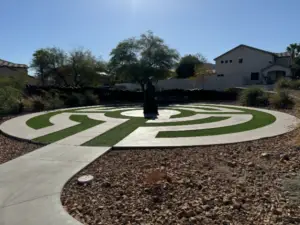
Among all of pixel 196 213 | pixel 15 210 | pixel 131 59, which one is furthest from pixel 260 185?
pixel 131 59

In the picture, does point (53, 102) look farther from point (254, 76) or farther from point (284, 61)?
point (284, 61)

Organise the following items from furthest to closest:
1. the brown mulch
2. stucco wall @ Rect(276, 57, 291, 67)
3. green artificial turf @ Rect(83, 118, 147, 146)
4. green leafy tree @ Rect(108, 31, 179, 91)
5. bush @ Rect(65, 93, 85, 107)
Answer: stucco wall @ Rect(276, 57, 291, 67)
green leafy tree @ Rect(108, 31, 179, 91)
bush @ Rect(65, 93, 85, 107)
green artificial turf @ Rect(83, 118, 147, 146)
the brown mulch

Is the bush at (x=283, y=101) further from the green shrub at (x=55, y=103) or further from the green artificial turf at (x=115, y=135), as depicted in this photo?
the green shrub at (x=55, y=103)

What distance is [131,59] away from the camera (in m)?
34.0

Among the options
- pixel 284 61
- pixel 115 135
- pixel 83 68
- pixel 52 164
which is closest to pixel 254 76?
pixel 284 61

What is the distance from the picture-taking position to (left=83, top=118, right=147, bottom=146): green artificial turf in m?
8.31

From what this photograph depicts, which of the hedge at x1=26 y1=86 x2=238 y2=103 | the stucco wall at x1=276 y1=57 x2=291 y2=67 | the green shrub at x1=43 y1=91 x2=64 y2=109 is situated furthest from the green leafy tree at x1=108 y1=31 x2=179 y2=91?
the stucco wall at x1=276 y1=57 x2=291 y2=67

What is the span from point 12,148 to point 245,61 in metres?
45.0

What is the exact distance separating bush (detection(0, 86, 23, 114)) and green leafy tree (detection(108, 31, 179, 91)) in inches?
678

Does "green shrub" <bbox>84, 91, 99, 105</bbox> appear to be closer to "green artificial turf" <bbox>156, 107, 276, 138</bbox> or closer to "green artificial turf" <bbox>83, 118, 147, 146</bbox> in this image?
"green artificial turf" <bbox>83, 118, 147, 146</bbox>

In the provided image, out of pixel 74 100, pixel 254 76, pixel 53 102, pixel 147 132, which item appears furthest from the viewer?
pixel 254 76

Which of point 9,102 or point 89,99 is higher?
point 9,102

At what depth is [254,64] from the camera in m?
46.1

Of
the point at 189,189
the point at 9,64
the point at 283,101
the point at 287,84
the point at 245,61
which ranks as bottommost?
the point at 189,189
